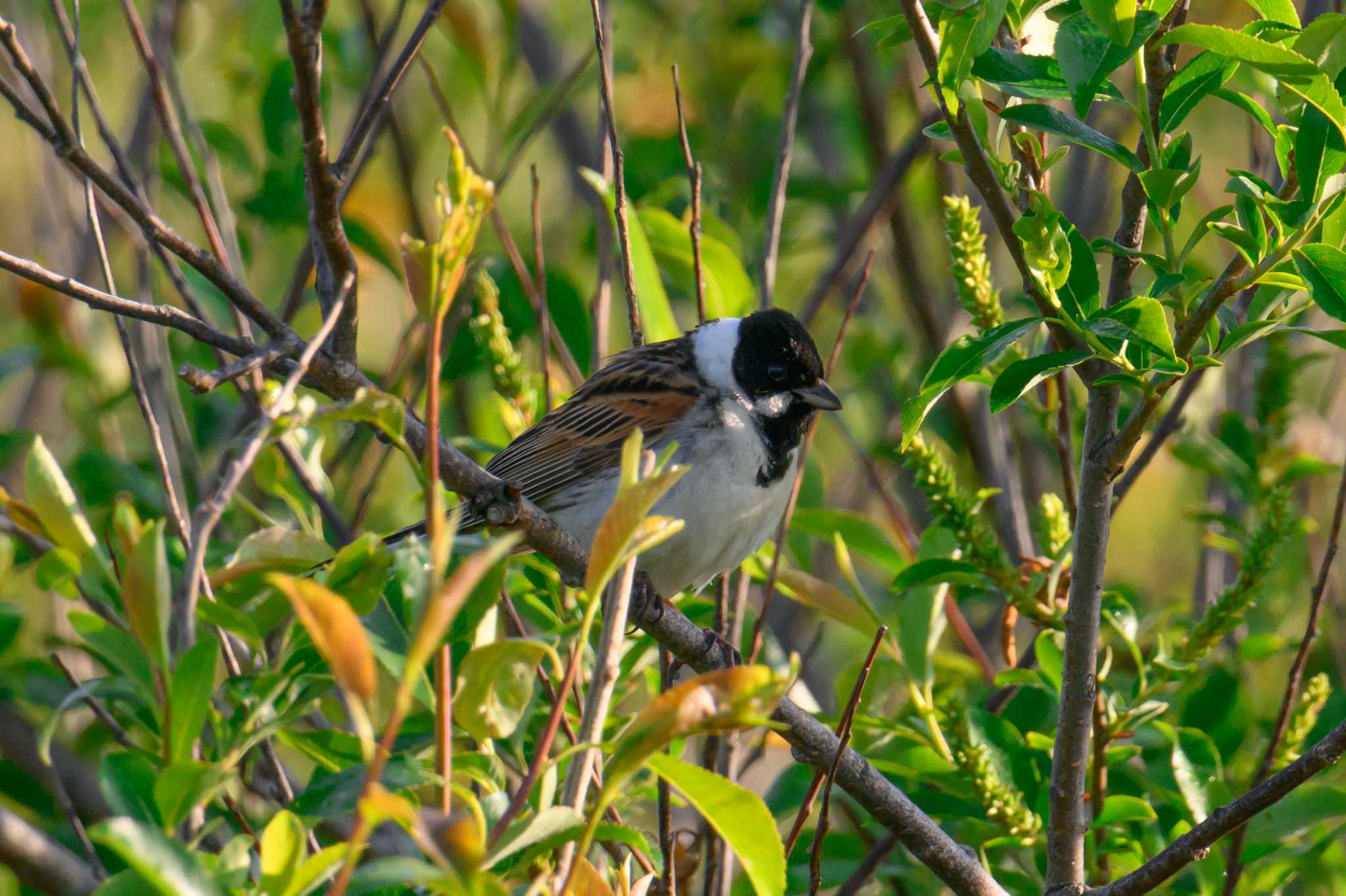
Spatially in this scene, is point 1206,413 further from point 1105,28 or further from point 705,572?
point 1105,28

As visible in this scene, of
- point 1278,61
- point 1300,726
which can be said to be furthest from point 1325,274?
point 1300,726

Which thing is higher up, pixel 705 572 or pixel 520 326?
pixel 520 326

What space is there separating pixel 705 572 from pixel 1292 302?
4.68ft

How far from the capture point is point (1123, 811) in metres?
2.11

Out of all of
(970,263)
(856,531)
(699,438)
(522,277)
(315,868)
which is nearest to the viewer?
(315,868)

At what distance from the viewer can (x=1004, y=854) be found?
8.55 feet

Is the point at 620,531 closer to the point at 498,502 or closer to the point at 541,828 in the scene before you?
the point at 541,828

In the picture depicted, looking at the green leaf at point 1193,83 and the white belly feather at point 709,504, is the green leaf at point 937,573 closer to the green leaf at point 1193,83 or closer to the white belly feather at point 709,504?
the white belly feather at point 709,504

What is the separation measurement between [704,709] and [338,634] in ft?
1.03

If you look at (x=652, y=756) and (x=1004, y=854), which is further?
(x=1004, y=854)

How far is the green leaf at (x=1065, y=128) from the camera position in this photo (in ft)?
5.31

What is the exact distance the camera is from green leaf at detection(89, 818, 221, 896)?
1014 millimetres

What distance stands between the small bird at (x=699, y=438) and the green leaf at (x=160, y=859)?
6.14 ft

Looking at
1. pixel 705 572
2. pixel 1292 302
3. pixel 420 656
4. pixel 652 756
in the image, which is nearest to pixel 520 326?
pixel 705 572
